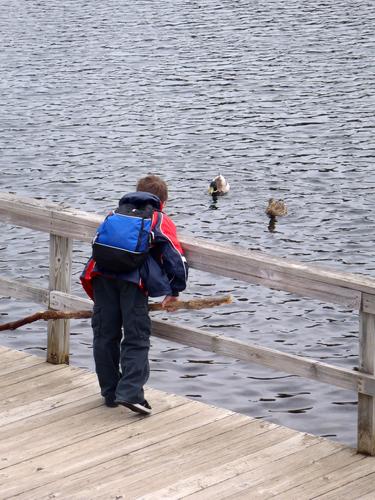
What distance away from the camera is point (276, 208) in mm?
17641

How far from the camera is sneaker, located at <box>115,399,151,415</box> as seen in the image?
7.45 metres

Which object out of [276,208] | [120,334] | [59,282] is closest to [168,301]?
[120,334]

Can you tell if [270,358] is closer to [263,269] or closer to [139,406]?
[263,269]

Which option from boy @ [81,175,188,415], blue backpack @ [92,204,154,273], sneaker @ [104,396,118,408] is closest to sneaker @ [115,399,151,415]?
boy @ [81,175,188,415]

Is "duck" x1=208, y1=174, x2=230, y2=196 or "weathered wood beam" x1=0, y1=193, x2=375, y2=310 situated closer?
"weathered wood beam" x1=0, y1=193, x2=375, y2=310

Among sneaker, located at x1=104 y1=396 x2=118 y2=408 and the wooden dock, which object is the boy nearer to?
sneaker, located at x1=104 y1=396 x2=118 y2=408

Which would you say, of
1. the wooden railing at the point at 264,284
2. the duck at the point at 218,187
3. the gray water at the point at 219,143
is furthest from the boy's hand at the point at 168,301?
the duck at the point at 218,187

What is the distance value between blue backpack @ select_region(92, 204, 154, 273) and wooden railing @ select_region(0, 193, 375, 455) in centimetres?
34

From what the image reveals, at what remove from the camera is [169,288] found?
7.24m

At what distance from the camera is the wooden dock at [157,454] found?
650 centimetres

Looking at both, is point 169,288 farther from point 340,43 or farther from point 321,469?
point 340,43

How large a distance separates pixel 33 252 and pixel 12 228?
3.78ft

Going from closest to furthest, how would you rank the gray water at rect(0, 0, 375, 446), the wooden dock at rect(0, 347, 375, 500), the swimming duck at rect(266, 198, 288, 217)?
the wooden dock at rect(0, 347, 375, 500)
the gray water at rect(0, 0, 375, 446)
the swimming duck at rect(266, 198, 288, 217)

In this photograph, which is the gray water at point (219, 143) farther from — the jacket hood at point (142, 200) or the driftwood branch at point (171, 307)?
the jacket hood at point (142, 200)
